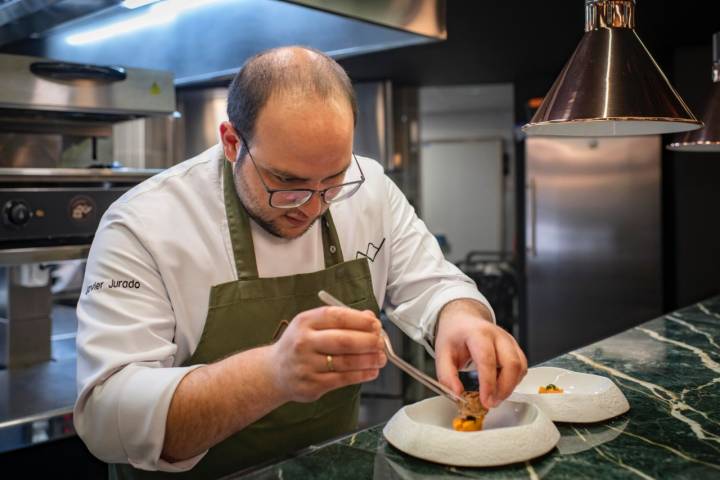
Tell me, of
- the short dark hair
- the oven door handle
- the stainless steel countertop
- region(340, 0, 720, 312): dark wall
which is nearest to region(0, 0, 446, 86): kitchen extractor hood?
the oven door handle

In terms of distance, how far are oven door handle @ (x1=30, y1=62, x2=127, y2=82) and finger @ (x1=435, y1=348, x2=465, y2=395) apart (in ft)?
4.37

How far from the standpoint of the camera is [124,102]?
7.26ft

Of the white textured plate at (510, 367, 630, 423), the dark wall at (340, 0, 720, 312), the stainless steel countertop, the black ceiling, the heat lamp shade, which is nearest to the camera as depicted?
the white textured plate at (510, 367, 630, 423)

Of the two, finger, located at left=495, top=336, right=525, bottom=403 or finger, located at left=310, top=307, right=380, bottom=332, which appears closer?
finger, located at left=310, top=307, right=380, bottom=332

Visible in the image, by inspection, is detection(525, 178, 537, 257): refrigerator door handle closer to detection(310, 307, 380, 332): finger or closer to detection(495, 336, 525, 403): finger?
detection(495, 336, 525, 403): finger

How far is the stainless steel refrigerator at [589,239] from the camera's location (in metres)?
5.05

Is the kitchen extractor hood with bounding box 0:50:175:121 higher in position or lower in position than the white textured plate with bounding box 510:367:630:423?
higher

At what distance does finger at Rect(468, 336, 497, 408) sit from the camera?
1229 millimetres

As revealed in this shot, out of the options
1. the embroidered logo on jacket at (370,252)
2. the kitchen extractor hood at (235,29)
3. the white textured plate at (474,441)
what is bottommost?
the white textured plate at (474,441)

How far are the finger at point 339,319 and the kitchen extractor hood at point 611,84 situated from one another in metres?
0.65

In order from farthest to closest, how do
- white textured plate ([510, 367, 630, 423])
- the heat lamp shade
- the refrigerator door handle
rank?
the refrigerator door handle, the heat lamp shade, white textured plate ([510, 367, 630, 423])

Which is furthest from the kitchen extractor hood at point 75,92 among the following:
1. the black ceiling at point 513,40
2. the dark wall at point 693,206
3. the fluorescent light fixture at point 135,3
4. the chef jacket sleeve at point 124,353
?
the dark wall at point 693,206

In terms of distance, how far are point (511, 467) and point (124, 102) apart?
167 centimetres

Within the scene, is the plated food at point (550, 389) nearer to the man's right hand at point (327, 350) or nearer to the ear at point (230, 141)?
the man's right hand at point (327, 350)
